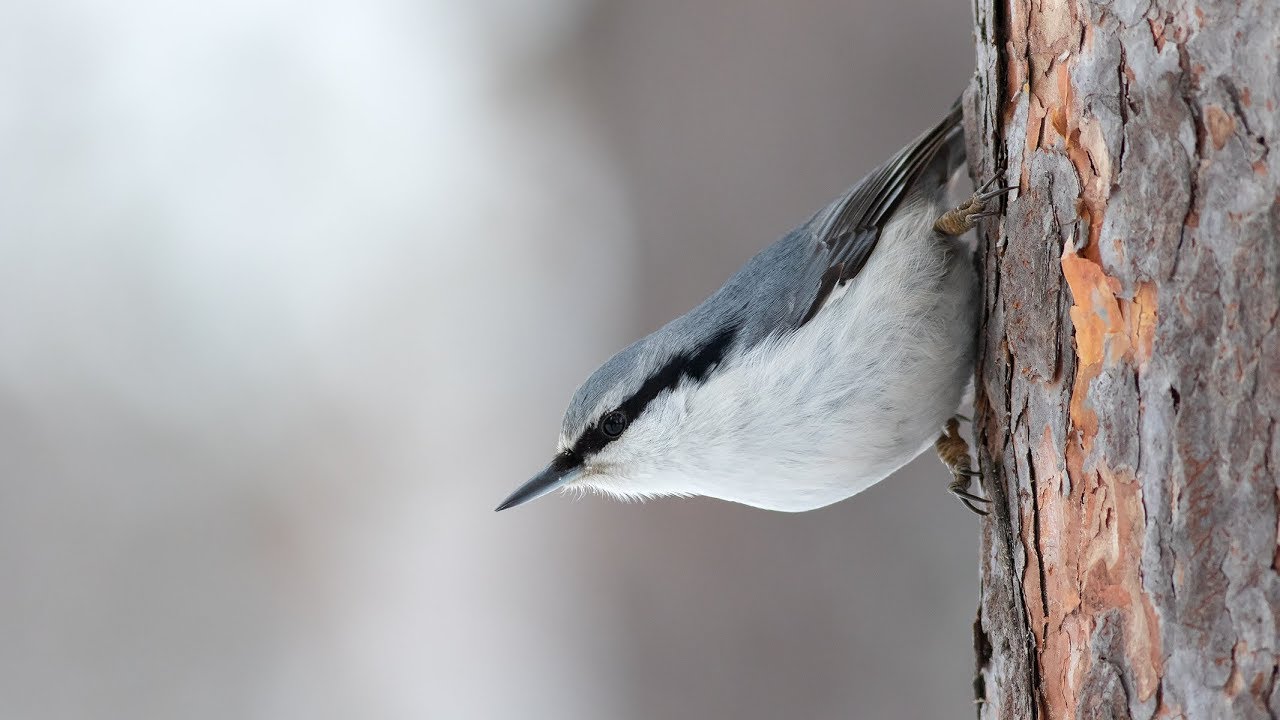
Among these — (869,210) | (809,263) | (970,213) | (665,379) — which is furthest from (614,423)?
(970,213)

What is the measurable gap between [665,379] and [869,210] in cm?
55

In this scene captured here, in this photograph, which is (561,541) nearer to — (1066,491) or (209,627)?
(209,627)

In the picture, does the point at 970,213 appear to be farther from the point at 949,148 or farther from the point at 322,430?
the point at 322,430

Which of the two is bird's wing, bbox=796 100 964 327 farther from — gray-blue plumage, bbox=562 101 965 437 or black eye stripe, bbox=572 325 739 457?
black eye stripe, bbox=572 325 739 457

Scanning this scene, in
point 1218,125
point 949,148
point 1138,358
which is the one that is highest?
point 949,148

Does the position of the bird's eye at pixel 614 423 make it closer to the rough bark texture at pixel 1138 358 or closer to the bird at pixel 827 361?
the bird at pixel 827 361

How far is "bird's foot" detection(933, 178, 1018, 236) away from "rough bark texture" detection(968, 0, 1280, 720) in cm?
3

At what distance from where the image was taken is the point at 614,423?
86.9 inches

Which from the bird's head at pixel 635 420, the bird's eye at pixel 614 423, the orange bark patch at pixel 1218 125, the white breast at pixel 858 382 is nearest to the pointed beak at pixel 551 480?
the bird's head at pixel 635 420

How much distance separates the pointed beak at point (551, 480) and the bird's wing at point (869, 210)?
0.71 metres

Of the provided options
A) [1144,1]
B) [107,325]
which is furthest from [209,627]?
[1144,1]

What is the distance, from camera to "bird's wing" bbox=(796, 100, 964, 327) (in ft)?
6.23

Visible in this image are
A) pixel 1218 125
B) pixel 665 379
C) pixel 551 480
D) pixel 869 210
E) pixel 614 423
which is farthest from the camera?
Result: pixel 551 480

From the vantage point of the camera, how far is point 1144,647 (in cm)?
119
